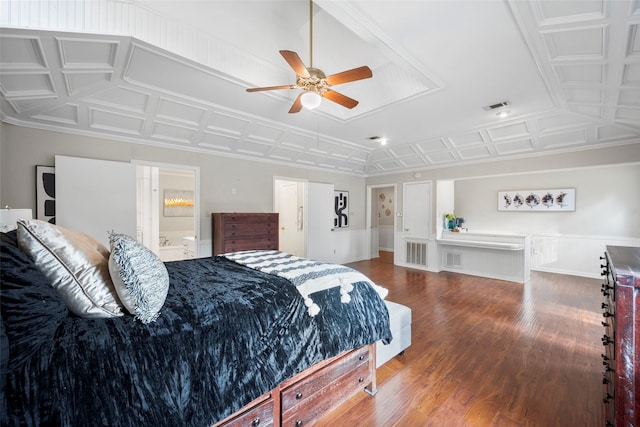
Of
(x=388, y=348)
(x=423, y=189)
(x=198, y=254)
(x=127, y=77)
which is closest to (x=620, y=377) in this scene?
(x=388, y=348)

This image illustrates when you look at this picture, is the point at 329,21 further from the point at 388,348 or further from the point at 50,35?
the point at 388,348

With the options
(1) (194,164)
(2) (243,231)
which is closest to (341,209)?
(2) (243,231)

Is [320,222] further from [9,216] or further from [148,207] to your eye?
[9,216]

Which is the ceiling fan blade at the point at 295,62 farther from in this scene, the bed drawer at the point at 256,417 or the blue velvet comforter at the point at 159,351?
the bed drawer at the point at 256,417

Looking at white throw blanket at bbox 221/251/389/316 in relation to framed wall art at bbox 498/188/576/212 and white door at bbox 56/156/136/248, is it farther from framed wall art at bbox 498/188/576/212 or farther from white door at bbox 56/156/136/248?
framed wall art at bbox 498/188/576/212

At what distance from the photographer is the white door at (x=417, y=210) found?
5953 mm

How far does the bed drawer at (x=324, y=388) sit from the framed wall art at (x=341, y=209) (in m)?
4.78

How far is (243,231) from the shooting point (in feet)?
14.9

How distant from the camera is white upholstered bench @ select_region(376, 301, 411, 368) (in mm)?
2258

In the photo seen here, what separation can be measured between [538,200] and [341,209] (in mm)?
4368

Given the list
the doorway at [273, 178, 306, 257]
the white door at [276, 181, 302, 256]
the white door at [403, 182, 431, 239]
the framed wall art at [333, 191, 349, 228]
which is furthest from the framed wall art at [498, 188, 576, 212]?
the white door at [276, 181, 302, 256]

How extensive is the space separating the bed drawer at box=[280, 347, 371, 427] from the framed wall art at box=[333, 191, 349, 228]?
4.78 meters

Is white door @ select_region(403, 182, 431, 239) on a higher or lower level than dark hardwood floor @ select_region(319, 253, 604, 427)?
higher

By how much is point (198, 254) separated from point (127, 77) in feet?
8.85
